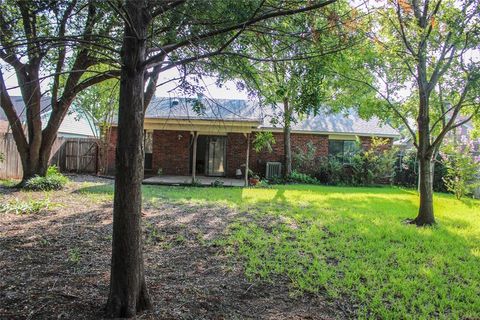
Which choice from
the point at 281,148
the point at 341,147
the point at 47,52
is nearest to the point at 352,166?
the point at 341,147

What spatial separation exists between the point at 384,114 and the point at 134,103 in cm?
727

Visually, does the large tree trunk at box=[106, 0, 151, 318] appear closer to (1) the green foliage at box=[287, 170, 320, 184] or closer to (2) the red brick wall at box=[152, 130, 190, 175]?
(1) the green foliage at box=[287, 170, 320, 184]

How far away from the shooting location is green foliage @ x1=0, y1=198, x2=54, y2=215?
782cm

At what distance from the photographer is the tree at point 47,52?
11.6 feet

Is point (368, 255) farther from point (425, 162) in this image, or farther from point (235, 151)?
point (235, 151)

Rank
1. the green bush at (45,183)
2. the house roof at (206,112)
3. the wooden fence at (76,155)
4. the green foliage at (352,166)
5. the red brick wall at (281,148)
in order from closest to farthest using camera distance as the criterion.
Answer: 1. the green bush at (45,183)
2. the house roof at (206,112)
3. the green foliage at (352,166)
4. the red brick wall at (281,148)
5. the wooden fence at (76,155)

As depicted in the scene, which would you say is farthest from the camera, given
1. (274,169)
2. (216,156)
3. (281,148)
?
(216,156)

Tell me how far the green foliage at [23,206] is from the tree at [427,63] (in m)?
7.54

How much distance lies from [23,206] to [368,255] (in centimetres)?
730

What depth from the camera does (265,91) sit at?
4902mm

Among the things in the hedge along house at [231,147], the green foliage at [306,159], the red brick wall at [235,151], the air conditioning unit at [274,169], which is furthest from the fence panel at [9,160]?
the green foliage at [306,159]

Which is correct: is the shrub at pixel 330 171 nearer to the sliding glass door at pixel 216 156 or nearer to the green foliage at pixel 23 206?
the sliding glass door at pixel 216 156

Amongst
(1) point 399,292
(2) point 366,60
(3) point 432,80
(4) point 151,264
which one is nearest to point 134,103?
(4) point 151,264

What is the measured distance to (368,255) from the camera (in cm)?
572
